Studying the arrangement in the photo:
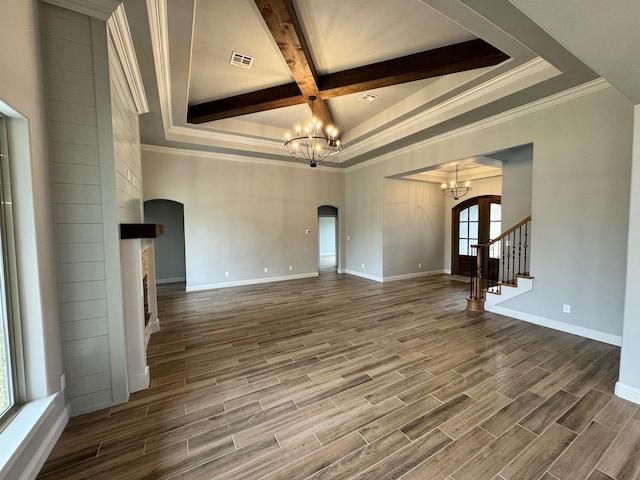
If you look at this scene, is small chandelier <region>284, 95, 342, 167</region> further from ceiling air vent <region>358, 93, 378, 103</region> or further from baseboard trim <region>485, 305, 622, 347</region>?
→ baseboard trim <region>485, 305, 622, 347</region>

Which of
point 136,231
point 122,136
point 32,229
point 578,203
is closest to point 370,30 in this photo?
point 122,136

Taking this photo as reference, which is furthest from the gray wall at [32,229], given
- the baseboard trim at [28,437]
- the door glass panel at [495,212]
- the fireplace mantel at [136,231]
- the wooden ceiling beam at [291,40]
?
the door glass panel at [495,212]

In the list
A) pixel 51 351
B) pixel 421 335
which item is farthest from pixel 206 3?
pixel 421 335

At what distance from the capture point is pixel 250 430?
1920mm

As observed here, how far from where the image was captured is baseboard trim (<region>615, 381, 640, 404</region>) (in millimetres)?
2166

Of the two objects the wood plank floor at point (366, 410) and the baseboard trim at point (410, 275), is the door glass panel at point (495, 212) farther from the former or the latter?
the wood plank floor at point (366, 410)

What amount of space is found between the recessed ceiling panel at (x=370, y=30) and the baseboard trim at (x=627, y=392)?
387 cm

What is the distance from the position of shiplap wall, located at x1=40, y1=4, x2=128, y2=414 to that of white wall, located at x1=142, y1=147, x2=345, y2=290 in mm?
4054

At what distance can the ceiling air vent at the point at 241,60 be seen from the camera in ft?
11.2

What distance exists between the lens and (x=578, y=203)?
3.44 m

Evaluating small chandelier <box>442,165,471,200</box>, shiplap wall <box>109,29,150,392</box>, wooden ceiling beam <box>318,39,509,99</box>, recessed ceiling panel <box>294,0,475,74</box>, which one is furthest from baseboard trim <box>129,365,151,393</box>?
small chandelier <box>442,165,471,200</box>

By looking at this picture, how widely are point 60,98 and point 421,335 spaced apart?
4379 mm

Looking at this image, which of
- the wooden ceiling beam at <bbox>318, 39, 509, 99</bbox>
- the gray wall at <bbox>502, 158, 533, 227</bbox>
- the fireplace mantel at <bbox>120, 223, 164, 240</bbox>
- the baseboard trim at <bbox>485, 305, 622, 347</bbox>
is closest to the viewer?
the fireplace mantel at <bbox>120, 223, 164, 240</bbox>

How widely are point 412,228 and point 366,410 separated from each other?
6072 millimetres
